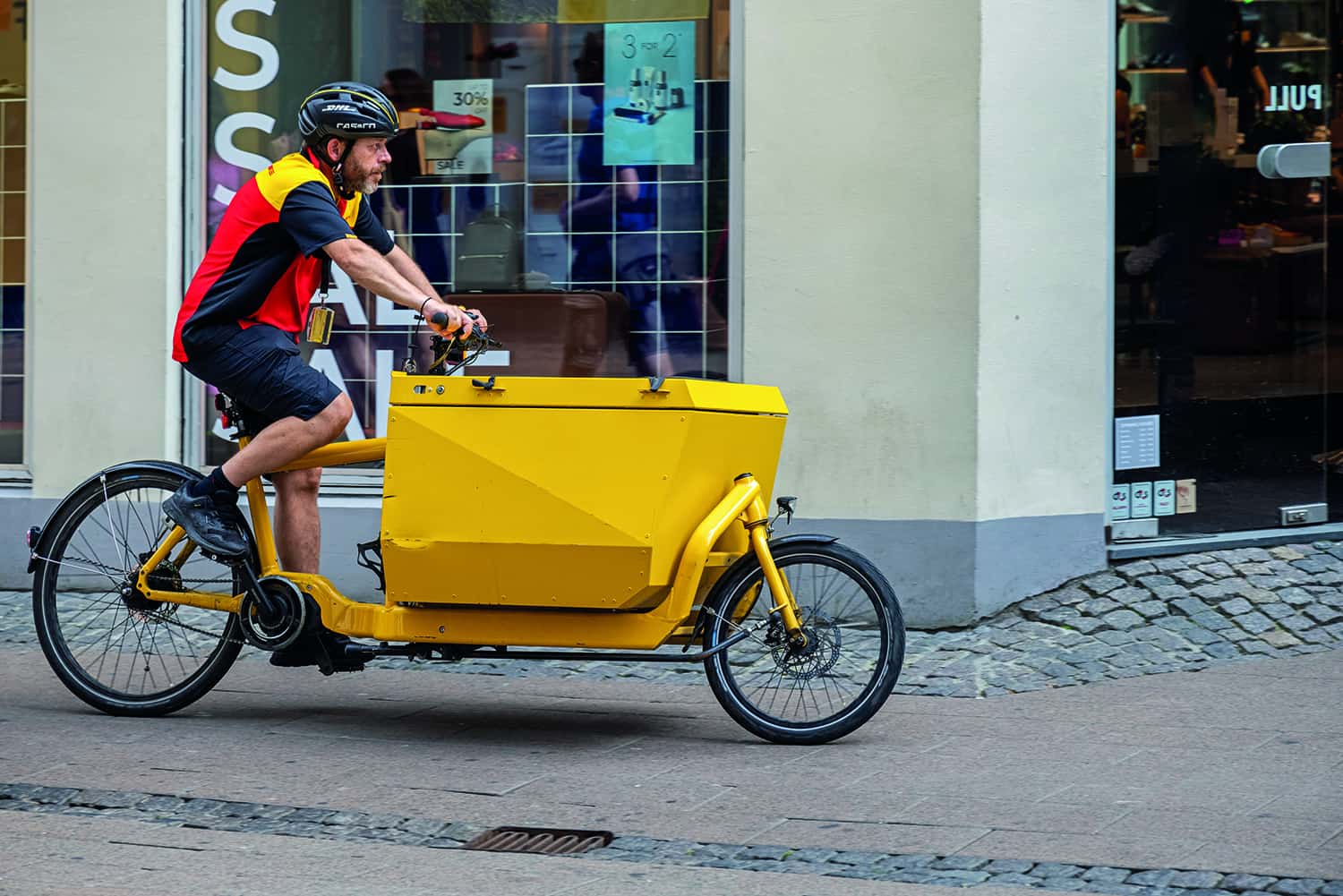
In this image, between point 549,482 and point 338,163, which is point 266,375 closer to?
point 338,163

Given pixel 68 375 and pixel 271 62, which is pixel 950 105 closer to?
pixel 271 62

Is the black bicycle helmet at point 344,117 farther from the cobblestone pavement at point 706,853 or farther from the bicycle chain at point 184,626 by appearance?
the cobblestone pavement at point 706,853

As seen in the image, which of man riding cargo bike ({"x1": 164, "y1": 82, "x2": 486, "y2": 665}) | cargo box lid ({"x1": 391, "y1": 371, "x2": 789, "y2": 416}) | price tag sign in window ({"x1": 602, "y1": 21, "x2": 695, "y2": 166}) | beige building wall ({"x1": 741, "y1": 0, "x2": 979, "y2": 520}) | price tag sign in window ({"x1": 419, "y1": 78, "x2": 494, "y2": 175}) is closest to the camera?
cargo box lid ({"x1": 391, "y1": 371, "x2": 789, "y2": 416})

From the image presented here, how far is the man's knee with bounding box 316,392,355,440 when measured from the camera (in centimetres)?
598

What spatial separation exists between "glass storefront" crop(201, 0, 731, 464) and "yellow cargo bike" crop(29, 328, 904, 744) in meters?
2.46

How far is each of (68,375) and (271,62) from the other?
5.91ft

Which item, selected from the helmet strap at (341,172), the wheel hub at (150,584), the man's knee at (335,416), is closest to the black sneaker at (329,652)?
the wheel hub at (150,584)

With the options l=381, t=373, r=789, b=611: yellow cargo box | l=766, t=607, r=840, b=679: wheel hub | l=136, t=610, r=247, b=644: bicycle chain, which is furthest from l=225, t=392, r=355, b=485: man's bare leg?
l=766, t=607, r=840, b=679: wheel hub

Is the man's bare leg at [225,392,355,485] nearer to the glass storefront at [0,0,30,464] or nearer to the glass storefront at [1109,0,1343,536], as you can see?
the glass storefront at [0,0,30,464]

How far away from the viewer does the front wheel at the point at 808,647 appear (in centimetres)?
579

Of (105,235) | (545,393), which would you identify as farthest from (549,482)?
(105,235)

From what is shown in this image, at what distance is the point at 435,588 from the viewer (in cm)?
580

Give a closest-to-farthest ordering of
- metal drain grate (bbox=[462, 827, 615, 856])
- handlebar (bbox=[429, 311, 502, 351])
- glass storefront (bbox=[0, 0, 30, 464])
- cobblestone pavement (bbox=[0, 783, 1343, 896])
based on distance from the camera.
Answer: cobblestone pavement (bbox=[0, 783, 1343, 896]) → metal drain grate (bbox=[462, 827, 615, 856]) → handlebar (bbox=[429, 311, 502, 351]) → glass storefront (bbox=[0, 0, 30, 464])

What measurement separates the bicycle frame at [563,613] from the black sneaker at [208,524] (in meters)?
0.17
